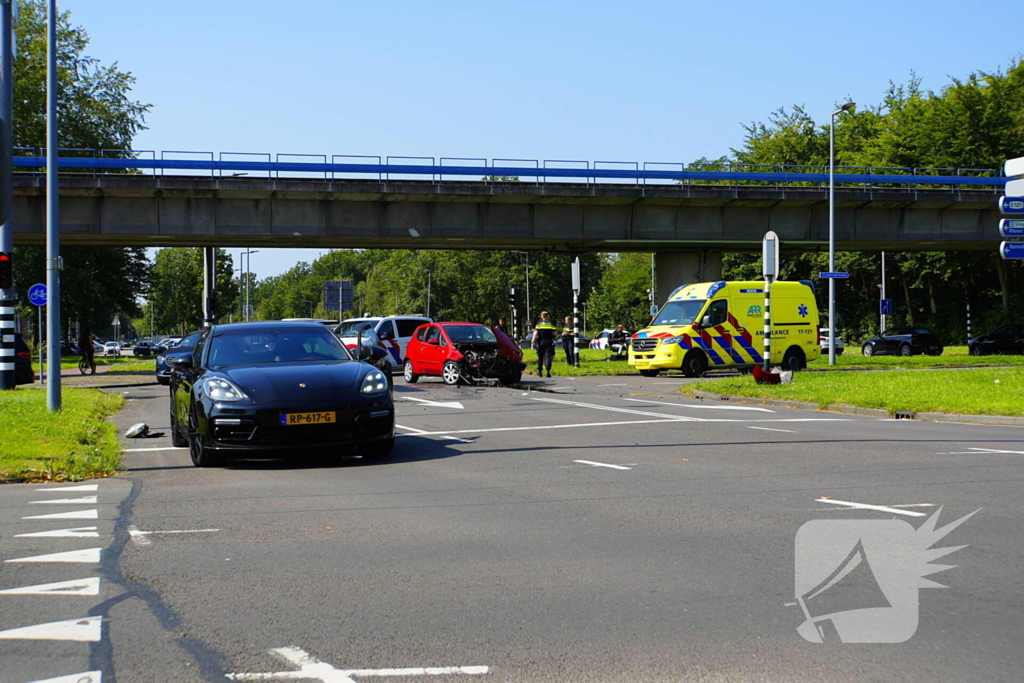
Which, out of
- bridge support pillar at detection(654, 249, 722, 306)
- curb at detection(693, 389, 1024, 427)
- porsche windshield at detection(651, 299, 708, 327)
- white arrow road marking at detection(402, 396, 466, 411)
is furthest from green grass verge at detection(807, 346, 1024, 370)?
white arrow road marking at detection(402, 396, 466, 411)

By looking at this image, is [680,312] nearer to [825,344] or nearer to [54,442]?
[54,442]

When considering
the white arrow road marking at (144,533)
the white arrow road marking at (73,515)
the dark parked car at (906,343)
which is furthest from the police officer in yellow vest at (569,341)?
the white arrow road marking at (144,533)

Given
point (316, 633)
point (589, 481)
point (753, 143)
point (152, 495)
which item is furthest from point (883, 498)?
point (753, 143)

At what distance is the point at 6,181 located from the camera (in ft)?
33.4

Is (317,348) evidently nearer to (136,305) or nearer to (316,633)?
(316,633)

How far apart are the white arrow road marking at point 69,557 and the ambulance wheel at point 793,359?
26.5m

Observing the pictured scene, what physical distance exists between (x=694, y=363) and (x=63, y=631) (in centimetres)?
2622

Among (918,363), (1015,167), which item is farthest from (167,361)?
(918,363)

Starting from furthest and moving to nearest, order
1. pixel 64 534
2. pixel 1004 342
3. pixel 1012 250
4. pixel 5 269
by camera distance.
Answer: pixel 1004 342 < pixel 5 269 < pixel 1012 250 < pixel 64 534

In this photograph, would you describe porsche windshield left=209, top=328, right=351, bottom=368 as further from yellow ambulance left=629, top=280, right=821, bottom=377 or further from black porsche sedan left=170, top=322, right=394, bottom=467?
yellow ambulance left=629, top=280, right=821, bottom=377

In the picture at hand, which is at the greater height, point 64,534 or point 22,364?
point 22,364

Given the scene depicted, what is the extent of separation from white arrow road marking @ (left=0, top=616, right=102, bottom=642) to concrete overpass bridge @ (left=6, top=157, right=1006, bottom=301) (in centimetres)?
3085

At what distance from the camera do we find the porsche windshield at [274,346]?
1162 cm

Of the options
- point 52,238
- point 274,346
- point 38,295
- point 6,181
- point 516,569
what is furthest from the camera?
point 38,295
